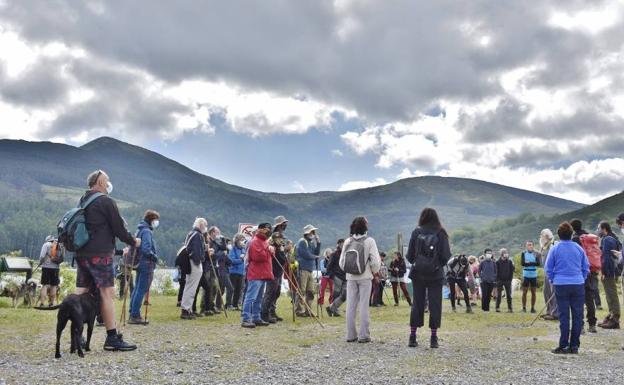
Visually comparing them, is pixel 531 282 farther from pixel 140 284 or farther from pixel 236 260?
pixel 140 284

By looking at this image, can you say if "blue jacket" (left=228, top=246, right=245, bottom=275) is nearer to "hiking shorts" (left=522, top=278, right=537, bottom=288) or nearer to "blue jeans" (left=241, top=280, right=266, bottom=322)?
"blue jeans" (left=241, top=280, right=266, bottom=322)

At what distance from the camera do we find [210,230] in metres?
16.5

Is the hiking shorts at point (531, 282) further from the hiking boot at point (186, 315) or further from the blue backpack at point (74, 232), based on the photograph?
the blue backpack at point (74, 232)

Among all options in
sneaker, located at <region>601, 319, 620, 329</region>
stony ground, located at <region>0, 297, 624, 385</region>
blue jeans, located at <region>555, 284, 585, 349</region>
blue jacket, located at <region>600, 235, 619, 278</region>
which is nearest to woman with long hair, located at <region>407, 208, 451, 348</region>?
stony ground, located at <region>0, 297, 624, 385</region>

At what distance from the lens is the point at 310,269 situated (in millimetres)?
15062

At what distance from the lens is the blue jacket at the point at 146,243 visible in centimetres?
1219

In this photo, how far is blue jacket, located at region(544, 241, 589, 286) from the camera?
373 inches

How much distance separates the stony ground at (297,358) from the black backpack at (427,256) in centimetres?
135

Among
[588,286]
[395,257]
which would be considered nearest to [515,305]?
[395,257]

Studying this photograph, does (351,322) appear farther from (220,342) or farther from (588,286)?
(588,286)

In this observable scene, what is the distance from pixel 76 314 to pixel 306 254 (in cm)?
803

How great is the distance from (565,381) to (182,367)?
4.91 meters

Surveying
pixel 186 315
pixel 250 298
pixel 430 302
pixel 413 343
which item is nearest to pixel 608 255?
pixel 430 302

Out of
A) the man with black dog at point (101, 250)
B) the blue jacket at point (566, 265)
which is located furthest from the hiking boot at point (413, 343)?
the man with black dog at point (101, 250)
